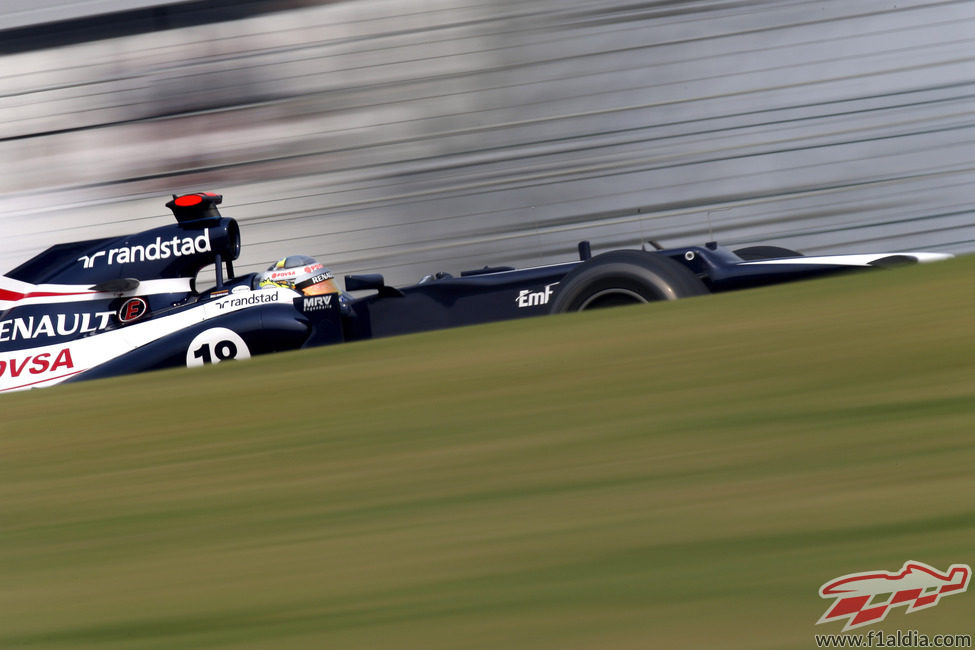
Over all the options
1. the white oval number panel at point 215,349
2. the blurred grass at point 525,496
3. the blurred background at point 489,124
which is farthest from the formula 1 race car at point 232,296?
the blurred background at point 489,124

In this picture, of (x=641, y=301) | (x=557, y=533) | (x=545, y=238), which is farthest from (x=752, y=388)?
(x=545, y=238)

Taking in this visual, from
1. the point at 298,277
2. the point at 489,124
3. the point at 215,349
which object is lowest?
the point at 215,349

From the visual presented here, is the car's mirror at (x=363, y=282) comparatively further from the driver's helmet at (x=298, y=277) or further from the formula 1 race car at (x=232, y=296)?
the driver's helmet at (x=298, y=277)

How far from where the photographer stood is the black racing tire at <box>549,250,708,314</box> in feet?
17.4

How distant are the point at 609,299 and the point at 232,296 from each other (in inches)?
87.9

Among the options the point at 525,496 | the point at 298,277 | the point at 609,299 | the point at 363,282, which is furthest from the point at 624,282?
the point at 525,496

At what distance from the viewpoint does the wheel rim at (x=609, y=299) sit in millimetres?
5375

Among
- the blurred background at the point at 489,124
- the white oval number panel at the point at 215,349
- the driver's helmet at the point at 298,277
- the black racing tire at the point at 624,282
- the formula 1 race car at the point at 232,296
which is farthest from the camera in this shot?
the blurred background at the point at 489,124

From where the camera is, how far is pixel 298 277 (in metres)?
6.52

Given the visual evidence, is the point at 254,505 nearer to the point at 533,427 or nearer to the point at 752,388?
the point at 533,427

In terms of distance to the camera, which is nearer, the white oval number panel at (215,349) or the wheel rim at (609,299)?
the wheel rim at (609,299)

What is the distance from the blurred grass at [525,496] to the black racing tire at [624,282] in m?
1.41

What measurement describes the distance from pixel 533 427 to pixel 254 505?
754 millimetres

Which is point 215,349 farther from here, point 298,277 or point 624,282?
point 624,282
